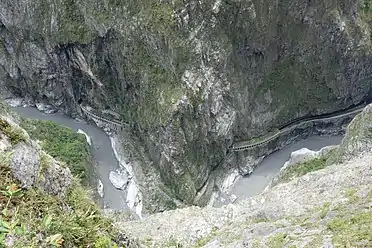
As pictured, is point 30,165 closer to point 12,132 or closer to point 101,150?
point 12,132

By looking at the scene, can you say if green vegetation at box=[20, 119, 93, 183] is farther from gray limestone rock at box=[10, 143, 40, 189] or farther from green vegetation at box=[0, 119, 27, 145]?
gray limestone rock at box=[10, 143, 40, 189]

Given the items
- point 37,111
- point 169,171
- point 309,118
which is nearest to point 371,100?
point 309,118

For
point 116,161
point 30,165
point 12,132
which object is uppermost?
point 12,132

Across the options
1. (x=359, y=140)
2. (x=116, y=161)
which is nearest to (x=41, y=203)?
(x=359, y=140)

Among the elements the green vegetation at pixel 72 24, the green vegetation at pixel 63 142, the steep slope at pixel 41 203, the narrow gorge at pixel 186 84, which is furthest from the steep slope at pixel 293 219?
the green vegetation at pixel 72 24

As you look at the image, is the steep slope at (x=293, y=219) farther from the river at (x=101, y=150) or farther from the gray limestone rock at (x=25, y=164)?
the river at (x=101, y=150)

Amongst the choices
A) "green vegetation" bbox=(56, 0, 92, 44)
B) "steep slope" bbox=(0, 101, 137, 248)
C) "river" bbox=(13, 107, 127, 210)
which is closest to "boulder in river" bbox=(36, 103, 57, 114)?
"river" bbox=(13, 107, 127, 210)
